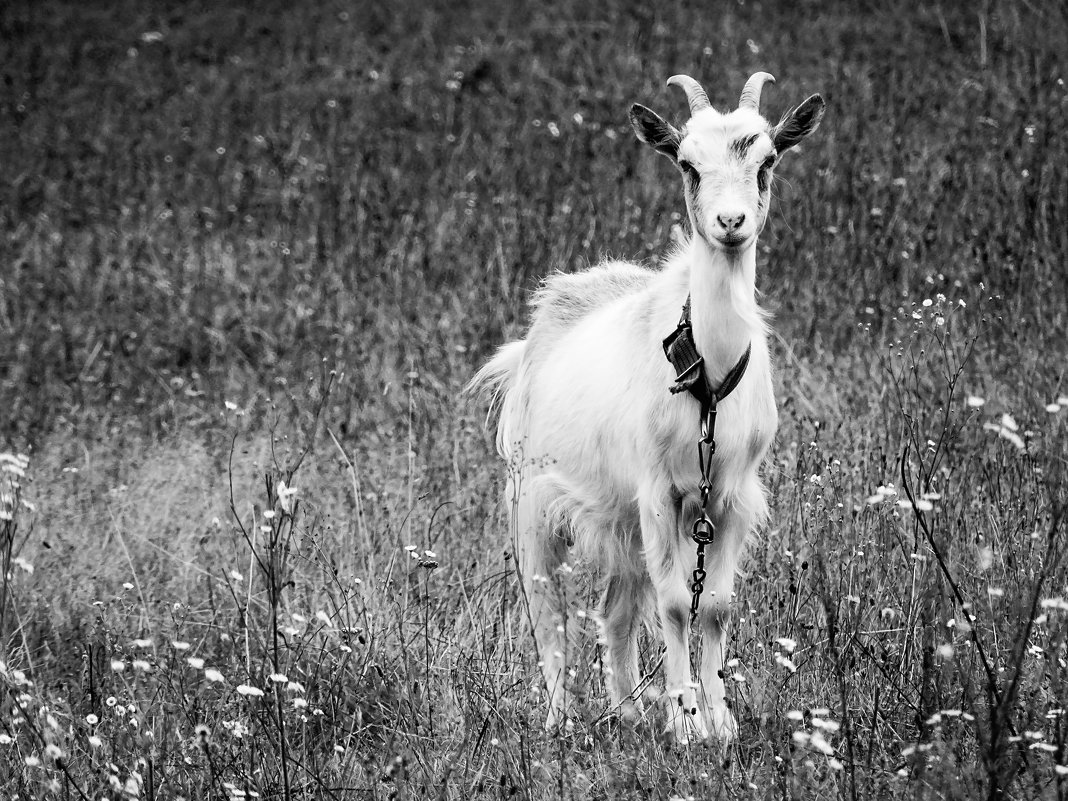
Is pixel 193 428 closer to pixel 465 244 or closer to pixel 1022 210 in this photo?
pixel 465 244

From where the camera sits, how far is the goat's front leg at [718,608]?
376cm

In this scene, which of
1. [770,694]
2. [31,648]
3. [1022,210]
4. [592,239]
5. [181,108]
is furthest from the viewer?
[181,108]

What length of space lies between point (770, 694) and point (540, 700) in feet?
2.34

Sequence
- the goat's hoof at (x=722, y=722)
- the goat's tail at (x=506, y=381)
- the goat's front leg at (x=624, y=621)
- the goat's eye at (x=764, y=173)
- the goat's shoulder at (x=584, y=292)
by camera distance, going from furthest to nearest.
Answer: the goat's tail at (x=506, y=381) → the goat's shoulder at (x=584, y=292) → the goat's front leg at (x=624, y=621) → the goat's eye at (x=764, y=173) → the goat's hoof at (x=722, y=722)

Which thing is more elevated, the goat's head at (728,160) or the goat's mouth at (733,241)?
the goat's head at (728,160)

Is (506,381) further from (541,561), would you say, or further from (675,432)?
(675,432)

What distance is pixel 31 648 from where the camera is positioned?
4.69 metres

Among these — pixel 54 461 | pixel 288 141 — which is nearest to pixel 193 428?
pixel 54 461

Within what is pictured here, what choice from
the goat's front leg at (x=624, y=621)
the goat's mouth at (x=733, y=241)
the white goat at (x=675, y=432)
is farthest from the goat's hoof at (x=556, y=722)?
the goat's mouth at (x=733, y=241)

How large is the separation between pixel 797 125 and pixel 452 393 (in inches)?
124

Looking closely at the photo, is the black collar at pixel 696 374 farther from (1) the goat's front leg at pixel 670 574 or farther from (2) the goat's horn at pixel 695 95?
(2) the goat's horn at pixel 695 95

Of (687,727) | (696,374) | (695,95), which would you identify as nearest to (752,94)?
(695,95)

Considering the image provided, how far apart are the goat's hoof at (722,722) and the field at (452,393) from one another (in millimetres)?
55

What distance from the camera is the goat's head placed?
354 centimetres
